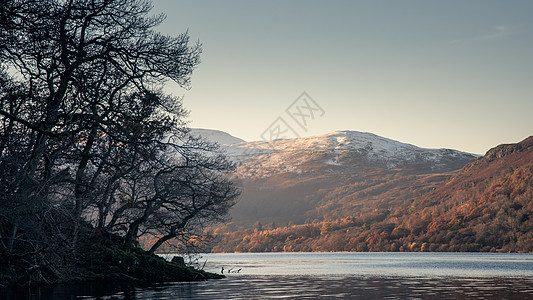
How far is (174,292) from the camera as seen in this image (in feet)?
120

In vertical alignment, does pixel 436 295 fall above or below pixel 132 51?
below

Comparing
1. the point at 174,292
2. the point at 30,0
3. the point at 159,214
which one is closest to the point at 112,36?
the point at 30,0

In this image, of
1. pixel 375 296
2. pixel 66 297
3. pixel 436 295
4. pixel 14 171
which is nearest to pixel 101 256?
pixel 66 297

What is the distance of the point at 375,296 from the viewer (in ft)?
116

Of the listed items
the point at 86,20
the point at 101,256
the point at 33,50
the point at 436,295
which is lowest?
the point at 436,295

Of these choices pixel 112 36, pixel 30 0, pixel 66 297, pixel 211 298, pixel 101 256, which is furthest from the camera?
pixel 101 256

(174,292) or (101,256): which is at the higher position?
(101,256)

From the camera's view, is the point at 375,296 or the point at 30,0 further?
the point at 375,296

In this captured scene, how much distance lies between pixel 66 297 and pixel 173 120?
13.0m

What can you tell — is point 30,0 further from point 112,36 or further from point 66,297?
point 66,297

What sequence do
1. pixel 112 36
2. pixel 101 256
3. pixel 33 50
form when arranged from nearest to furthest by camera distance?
pixel 33 50 → pixel 112 36 → pixel 101 256

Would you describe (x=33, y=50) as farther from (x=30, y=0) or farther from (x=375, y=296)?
(x=375, y=296)

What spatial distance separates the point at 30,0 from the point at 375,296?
25.6m

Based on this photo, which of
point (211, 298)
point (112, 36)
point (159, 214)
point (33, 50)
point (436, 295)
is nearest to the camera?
point (33, 50)
